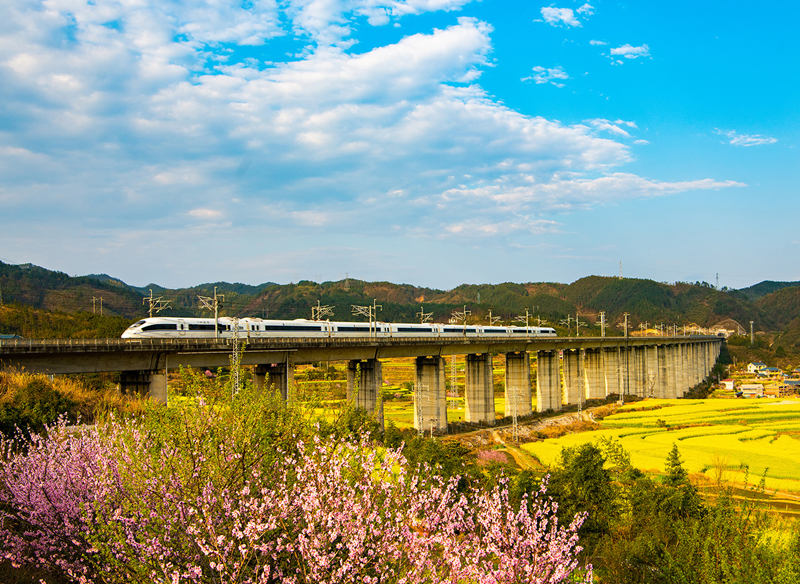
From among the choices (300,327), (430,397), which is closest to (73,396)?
(300,327)

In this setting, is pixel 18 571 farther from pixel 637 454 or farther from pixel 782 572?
pixel 637 454

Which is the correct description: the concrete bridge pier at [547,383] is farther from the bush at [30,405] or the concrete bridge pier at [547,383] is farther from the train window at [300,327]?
the bush at [30,405]

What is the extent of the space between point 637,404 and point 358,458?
95177 millimetres

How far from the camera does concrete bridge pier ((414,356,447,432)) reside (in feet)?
228

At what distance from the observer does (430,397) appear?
231 feet

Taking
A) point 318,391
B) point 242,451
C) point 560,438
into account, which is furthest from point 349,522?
point 560,438

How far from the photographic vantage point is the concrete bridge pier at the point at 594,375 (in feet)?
389

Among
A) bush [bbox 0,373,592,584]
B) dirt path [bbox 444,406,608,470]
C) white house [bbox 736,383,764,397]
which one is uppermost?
bush [bbox 0,373,592,584]

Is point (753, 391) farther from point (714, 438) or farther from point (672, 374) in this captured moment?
point (714, 438)

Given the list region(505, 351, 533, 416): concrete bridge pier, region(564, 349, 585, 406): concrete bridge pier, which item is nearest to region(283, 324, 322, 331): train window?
region(505, 351, 533, 416): concrete bridge pier

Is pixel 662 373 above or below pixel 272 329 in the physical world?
below

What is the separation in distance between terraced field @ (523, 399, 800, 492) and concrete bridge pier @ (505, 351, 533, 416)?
38.7ft

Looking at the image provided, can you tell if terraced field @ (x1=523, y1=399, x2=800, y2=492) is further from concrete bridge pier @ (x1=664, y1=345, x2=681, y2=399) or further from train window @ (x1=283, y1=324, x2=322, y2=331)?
concrete bridge pier @ (x1=664, y1=345, x2=681, y2=399)

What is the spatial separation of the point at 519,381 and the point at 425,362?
21.9 meters
